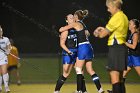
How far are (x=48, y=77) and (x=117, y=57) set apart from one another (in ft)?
32.2

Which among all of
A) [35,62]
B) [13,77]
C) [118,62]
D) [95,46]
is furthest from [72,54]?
[95,46]

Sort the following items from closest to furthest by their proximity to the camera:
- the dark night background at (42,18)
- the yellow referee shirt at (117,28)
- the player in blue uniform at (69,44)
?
the yellow referee shirt at (117,28) < the player in blue uniform at (69,44) < the dark night background at (42,18)

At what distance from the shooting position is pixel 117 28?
24.9 ft

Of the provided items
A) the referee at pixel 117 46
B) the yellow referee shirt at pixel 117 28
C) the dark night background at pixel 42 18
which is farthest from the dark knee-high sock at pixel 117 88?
the dark night background at pixel 42 18

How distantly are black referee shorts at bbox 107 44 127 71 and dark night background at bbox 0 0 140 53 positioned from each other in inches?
788

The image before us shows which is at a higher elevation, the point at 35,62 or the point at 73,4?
the point at 73,4

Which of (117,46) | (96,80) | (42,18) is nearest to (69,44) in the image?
(96,80)

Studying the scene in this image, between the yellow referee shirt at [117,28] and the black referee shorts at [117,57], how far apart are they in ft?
0.30

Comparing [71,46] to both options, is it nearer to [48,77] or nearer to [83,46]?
[83,46]

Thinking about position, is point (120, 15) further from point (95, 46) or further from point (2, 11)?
point (2, 11)

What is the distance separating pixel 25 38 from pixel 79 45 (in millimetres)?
19598

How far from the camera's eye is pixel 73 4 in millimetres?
28000

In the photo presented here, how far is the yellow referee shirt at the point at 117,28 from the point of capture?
755 cm

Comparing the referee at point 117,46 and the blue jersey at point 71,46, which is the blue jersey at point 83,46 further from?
the referee at point 117,46
